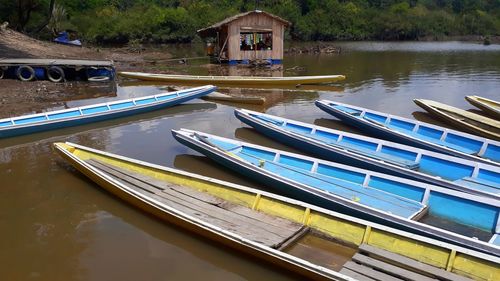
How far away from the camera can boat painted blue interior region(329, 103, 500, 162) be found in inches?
380

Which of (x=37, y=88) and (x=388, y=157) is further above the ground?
(x=37, y=88)

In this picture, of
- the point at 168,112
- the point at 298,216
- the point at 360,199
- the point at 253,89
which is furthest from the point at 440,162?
the point at 253,89

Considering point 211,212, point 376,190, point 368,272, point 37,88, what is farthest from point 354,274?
point 37,88

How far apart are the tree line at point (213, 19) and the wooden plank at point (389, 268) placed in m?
37.4

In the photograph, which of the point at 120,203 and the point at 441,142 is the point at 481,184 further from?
the point at 120,203

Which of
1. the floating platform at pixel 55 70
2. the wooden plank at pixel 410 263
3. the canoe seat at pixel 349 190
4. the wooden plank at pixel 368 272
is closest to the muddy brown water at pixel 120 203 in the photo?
the canoe seat at pixel 349 190

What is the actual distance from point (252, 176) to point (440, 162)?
3.82 metres

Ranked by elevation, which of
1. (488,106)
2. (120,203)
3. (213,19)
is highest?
(213,19)

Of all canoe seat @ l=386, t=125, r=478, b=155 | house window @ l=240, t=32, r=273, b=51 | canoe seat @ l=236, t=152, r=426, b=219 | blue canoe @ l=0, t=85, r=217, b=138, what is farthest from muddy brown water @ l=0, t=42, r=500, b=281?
house window @ l=240, t=32, r=273, b=51

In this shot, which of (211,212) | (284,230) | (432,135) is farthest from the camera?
(432,135)

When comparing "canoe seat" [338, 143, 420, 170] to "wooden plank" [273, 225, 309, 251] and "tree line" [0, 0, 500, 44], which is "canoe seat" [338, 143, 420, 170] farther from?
"tree line" [0, 0, 500, 44]

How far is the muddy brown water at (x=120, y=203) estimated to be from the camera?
19.2ft

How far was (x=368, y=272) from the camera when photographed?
5.02 m

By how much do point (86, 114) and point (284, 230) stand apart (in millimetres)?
8631
